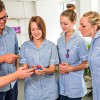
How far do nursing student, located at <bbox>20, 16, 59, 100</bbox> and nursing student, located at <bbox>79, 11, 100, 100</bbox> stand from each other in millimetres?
359

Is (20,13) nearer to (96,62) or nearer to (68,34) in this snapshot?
(68,34)

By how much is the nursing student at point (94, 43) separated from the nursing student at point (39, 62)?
0.36 meters

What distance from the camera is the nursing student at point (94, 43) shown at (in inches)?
67.6

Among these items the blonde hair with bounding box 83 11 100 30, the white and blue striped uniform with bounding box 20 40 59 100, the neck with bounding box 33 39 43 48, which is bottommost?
the white and blue striped uniform with bounding box 20 40 59 100

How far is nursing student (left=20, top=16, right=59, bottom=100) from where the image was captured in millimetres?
1864

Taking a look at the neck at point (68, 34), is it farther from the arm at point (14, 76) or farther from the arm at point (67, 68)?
the arm at point (14, 76)

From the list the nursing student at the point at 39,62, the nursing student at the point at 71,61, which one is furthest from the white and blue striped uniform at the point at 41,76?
Result: the nursing student at the point at 71,61

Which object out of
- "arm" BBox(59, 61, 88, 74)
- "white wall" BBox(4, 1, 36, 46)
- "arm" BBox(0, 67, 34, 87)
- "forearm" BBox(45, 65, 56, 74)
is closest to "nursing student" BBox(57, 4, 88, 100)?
"arm" BBox(59, 61, 88, 74)

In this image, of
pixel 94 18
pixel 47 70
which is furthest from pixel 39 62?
pixel 94 18

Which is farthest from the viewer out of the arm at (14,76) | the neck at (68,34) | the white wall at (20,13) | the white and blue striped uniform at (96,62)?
the white wall at (20,13)

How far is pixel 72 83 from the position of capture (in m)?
1.97

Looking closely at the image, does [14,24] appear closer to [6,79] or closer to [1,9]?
[1,9]

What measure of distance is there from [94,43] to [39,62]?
567mm

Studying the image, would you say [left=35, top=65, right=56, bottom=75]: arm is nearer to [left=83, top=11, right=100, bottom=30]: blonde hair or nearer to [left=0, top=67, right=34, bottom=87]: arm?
[left=0, top=67, right=34, bottom=87]: arm
